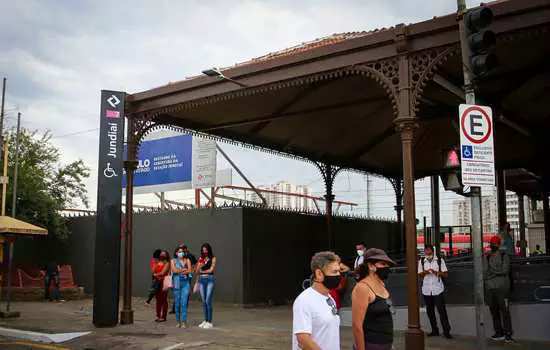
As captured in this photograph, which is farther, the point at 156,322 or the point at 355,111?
the point at 355,111

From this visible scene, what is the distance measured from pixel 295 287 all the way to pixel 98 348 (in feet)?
31.9

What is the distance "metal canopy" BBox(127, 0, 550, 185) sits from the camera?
9.61m

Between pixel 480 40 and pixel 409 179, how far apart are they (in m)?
3.06

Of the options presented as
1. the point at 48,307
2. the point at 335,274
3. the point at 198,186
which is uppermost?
the point at 198,186

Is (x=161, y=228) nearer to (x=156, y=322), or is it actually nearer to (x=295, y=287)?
(x=295, y=287)

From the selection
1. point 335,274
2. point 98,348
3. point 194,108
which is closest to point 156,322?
point 98,348

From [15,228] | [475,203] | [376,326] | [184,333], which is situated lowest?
[184,333]

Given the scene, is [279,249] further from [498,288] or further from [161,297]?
[498,288]

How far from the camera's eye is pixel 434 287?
35.2 ft

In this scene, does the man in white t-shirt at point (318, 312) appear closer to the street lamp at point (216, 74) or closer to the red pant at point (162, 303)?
the street lamp at point (216, 74)

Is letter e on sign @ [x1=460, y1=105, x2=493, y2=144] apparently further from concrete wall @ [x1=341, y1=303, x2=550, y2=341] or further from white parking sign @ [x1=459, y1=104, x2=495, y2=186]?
concrete wall @ [x1=341, y1=303, x2=550, y2=341]

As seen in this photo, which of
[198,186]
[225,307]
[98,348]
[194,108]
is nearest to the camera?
[98,348]

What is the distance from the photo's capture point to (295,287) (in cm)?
1877

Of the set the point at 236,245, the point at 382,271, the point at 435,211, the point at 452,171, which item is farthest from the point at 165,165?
the point at 382,271
